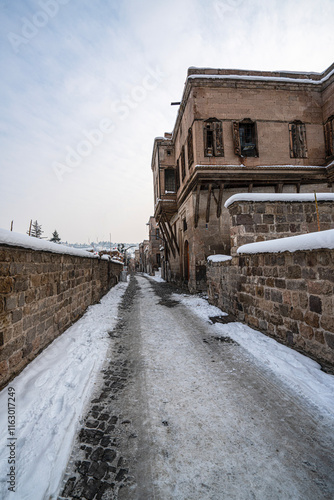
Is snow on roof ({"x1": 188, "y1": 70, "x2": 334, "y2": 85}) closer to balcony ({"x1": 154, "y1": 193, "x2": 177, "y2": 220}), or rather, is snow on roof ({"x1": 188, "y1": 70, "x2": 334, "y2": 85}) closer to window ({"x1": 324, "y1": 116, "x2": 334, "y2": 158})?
window ({"x1": 324, "y1": 116, "x2": 334, "y2": 158})

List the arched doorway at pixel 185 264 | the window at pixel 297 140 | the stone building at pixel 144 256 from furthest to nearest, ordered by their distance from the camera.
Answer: the stone building at pixel 144 256
the arched doorway at pixel 185 264
the window at pixel 297 140

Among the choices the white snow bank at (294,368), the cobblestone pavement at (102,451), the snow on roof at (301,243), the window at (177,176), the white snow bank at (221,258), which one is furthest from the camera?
the window at (177,176)

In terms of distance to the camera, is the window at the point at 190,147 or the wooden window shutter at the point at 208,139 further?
the window at the point at 190,147

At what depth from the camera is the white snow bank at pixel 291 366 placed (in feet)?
7.86

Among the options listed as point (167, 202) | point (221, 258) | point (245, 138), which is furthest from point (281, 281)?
point (167, 202)

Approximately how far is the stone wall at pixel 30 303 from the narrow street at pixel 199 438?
1.14 m

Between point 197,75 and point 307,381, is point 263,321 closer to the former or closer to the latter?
point 307,381

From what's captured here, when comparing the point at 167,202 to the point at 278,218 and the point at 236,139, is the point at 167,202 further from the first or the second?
the point at 278,218

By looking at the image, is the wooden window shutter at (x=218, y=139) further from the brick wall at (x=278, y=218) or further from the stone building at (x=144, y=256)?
the stone building at (x=144, y=256)

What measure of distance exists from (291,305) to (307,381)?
123cm

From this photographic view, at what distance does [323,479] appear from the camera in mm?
1517

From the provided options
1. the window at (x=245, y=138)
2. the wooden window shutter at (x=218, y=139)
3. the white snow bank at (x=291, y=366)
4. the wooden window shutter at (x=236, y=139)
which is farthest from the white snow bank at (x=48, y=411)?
the window at (x=245, y=138)

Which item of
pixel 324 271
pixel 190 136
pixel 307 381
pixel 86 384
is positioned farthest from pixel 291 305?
pixel 190 136

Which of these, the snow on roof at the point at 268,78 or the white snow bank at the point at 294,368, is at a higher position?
the snow on roof at the point at 268,78
